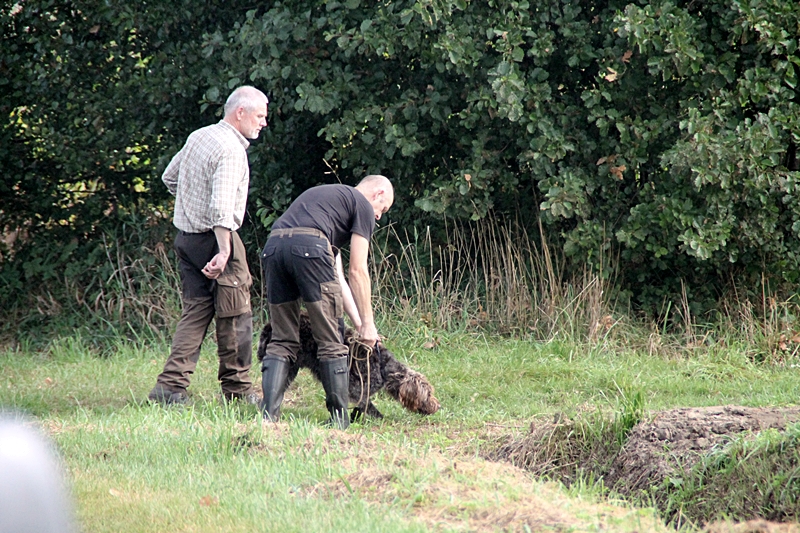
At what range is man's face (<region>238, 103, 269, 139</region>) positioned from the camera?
636 cm

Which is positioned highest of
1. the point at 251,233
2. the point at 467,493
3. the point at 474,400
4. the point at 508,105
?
the point at 508,105

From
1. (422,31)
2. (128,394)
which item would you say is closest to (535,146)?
(422,31)

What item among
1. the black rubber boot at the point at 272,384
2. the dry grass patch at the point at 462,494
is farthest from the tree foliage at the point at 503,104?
the dry grass patch at the point at 462,494

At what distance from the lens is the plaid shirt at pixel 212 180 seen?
6211 millimetres

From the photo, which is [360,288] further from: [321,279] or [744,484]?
[744,484]

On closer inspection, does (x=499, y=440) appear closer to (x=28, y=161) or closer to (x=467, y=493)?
(x=467, y=493)

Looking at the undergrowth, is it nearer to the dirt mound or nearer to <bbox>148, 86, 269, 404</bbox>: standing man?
the dirt mound

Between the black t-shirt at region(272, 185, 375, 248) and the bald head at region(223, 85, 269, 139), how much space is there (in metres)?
0.86

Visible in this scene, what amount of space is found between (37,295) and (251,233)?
10.2ft

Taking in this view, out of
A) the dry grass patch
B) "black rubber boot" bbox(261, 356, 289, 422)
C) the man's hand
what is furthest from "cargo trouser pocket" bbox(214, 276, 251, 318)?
the dry grass patch

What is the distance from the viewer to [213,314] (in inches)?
263

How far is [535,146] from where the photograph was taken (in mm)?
8633

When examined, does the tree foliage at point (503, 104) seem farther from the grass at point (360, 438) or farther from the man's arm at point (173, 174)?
the man's arm at point (173, 174)

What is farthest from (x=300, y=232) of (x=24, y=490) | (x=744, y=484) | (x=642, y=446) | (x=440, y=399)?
(x=24, y=490)
